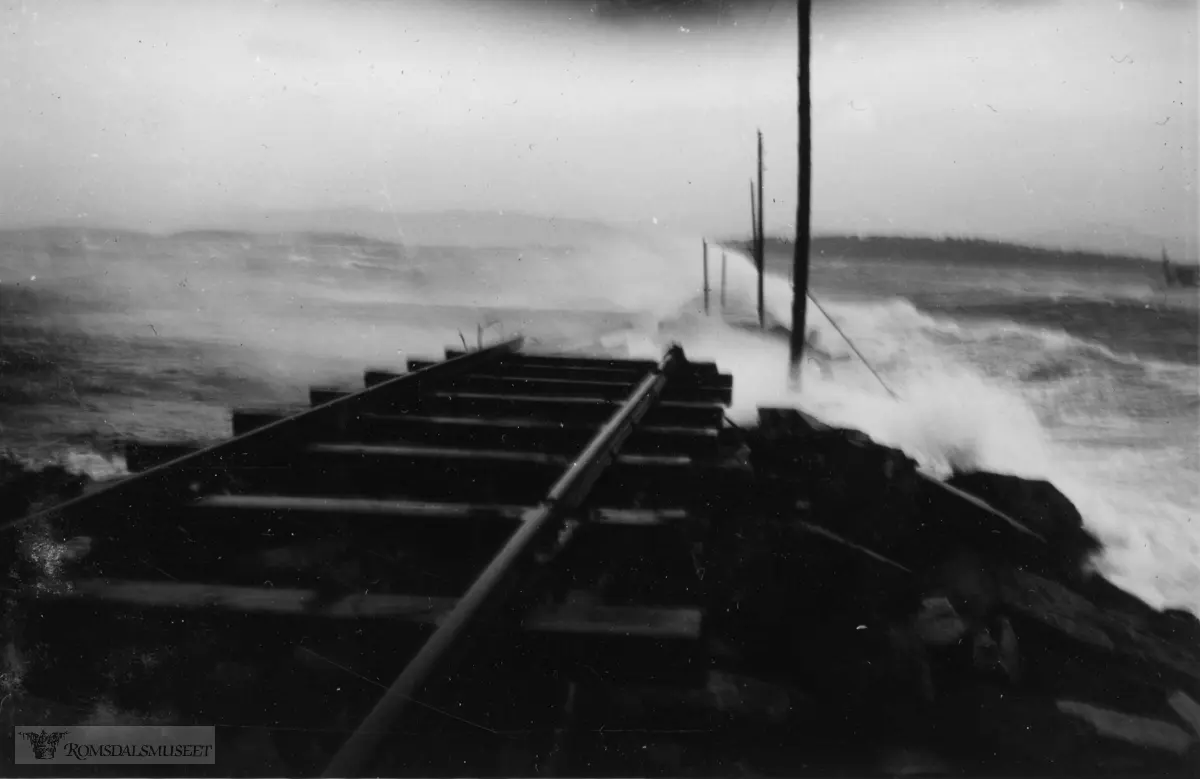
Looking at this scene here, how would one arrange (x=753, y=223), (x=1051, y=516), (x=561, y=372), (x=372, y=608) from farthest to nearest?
(x=561, y=372), (x=753, y=223), (x=1051, y=516), (x=372, y=608)

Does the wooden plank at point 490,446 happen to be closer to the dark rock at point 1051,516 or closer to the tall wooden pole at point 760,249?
the tall wooden pole at point 760,249

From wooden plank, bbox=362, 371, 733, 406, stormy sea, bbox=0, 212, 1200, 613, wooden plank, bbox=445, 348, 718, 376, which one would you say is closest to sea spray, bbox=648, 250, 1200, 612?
stormy sea, bbox=0, 212, 1200, 613

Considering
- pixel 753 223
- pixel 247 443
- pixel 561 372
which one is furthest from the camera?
pixel 561 372

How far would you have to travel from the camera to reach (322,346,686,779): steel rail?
1.24 m

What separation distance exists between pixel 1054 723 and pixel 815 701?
92cm

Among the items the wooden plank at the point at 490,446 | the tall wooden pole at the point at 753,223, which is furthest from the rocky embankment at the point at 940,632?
the tall wooden pole at the point at 753,223

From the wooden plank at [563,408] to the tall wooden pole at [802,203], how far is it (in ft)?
1.85

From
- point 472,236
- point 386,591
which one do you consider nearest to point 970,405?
point 472,236

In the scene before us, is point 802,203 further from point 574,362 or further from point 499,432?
point 499,432

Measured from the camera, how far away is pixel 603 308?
140 inches

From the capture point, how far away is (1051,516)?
8.69ft

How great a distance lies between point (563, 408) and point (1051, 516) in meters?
2.01

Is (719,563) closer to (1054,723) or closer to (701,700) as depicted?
(701,700)

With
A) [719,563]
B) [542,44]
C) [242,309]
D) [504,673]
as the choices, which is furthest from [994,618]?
[242,309]
